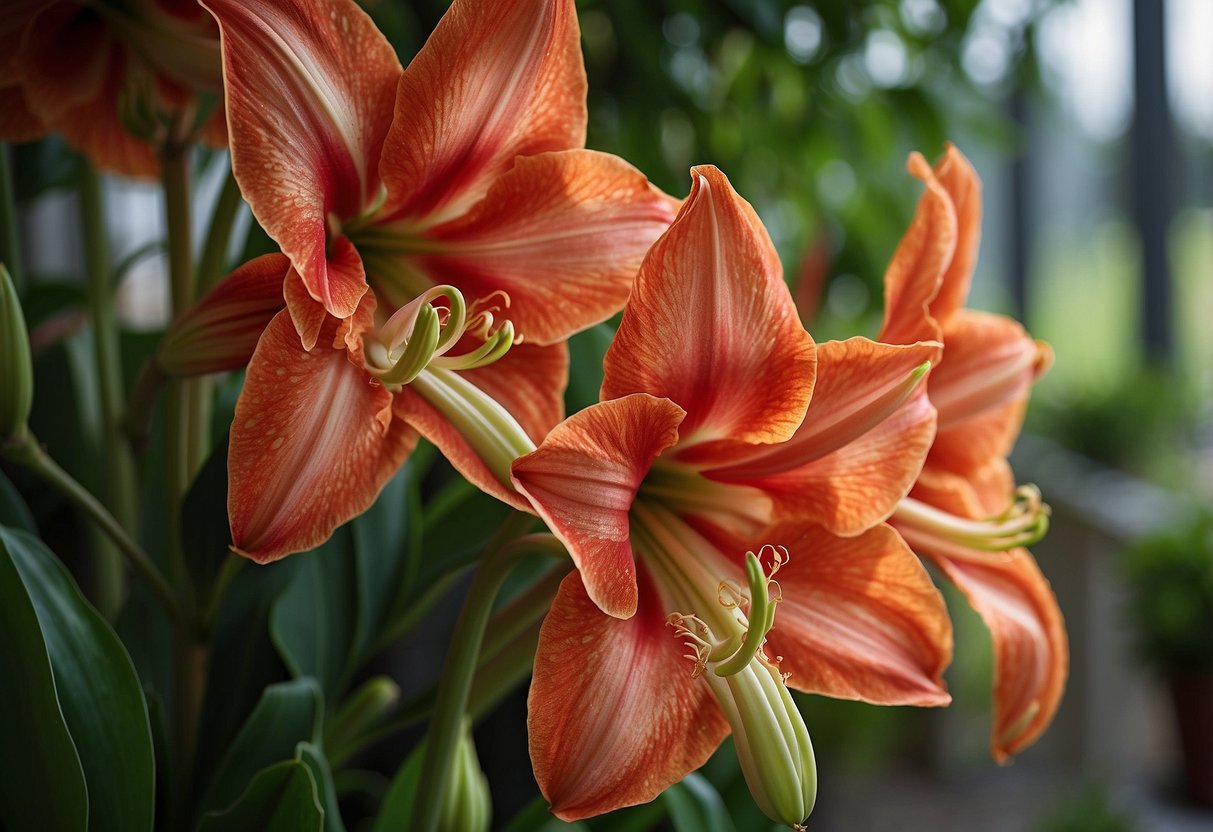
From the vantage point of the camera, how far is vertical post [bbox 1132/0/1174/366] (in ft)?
10.2

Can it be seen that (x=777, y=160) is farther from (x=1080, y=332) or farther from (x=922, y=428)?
(x=1080, y=332)

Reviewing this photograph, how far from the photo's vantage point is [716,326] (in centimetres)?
33

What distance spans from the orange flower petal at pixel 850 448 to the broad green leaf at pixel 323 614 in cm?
22

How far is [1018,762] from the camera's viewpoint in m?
3.19

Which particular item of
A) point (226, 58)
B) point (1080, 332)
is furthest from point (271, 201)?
point (1080, 332)

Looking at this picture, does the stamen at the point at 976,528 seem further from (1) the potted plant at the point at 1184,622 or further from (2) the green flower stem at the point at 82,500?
(1) the potted plant at the point at 1184,622

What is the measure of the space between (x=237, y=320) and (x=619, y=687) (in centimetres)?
16

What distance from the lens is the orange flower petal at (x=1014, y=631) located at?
0.42 meters

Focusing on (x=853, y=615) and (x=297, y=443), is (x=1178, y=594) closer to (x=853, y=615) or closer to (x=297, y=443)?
(x=853, y=615)

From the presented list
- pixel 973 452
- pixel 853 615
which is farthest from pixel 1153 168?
pixel 853 615

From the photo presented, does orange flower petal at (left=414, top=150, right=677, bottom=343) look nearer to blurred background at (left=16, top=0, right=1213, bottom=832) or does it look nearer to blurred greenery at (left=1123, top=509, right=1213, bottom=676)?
blurred background at (left=16, top=0, right=1213, bottom=832)

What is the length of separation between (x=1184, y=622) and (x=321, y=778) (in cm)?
240

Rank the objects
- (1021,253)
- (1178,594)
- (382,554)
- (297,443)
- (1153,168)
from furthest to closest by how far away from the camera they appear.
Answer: (1021,253)
(1153,168)
(1178,594)
(382,554)
(297,443)

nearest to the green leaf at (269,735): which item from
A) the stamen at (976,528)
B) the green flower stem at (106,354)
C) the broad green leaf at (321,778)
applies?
the broad green leaf at (321,778)
